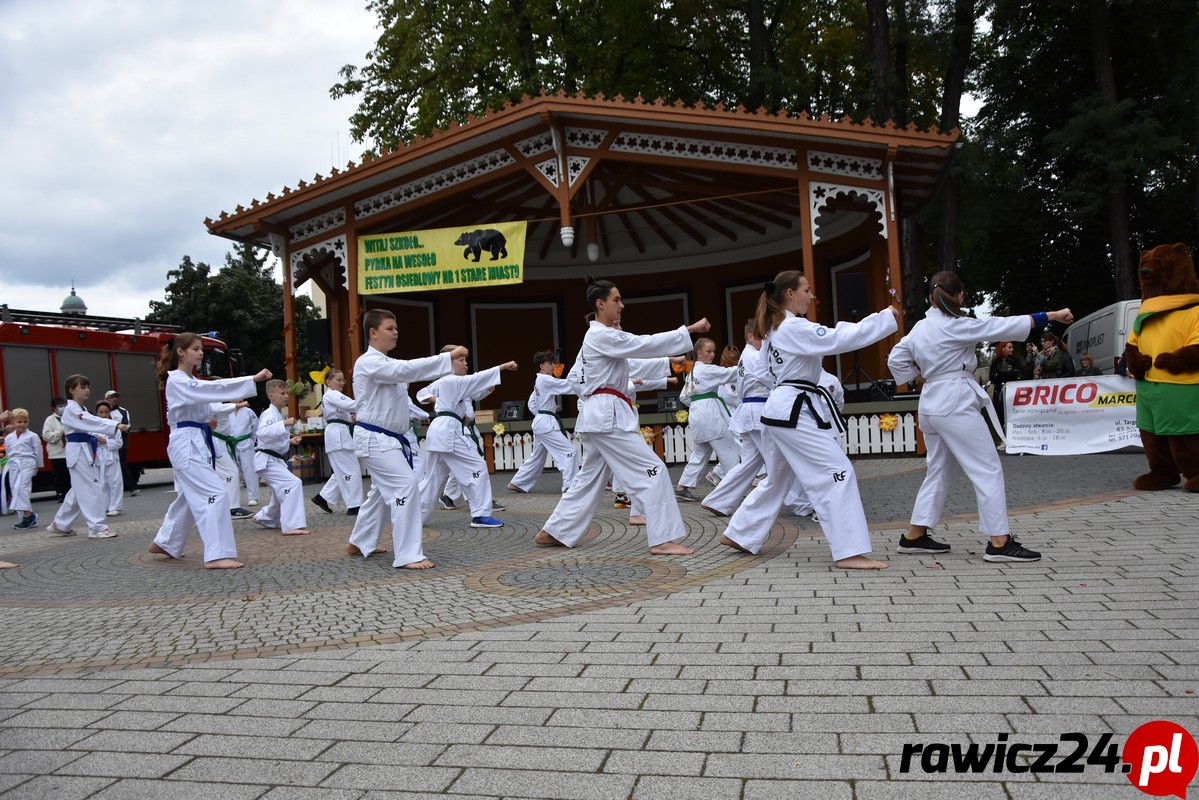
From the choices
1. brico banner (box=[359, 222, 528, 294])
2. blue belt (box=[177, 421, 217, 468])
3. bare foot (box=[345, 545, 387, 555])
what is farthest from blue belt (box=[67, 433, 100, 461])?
brico banner (box=[359, 222, 528, 294])

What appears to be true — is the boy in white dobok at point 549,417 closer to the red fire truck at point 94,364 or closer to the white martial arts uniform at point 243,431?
the white martial arts uniform at point 243,431

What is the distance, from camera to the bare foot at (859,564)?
5.78m

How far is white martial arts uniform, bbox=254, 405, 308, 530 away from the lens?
31.6ft

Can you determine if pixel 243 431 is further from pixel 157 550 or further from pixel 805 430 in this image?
pixel 805 430

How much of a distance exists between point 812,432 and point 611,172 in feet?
44.3

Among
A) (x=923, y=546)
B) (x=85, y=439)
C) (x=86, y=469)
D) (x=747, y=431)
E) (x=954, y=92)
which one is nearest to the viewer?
(x=923, y=546)

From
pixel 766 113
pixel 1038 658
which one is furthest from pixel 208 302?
→ pixel 1038 658

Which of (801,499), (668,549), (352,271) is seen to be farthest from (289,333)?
(668,549)

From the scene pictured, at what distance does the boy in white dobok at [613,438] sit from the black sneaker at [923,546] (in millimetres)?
1500

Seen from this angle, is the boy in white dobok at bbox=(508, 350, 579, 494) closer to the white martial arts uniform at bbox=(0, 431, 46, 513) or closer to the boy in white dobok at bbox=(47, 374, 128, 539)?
the boy in white dobok at bbox=(47, 374, 128, 539)

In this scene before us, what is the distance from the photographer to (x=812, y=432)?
6027 mm

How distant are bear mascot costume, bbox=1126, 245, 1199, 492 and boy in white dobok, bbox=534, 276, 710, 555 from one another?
190 inches

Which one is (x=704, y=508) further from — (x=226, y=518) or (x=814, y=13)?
(x=814, y=13)

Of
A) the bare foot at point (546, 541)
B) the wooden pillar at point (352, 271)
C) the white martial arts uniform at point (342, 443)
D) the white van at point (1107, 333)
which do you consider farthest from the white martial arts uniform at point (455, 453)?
the white van at point (1107, 333)
